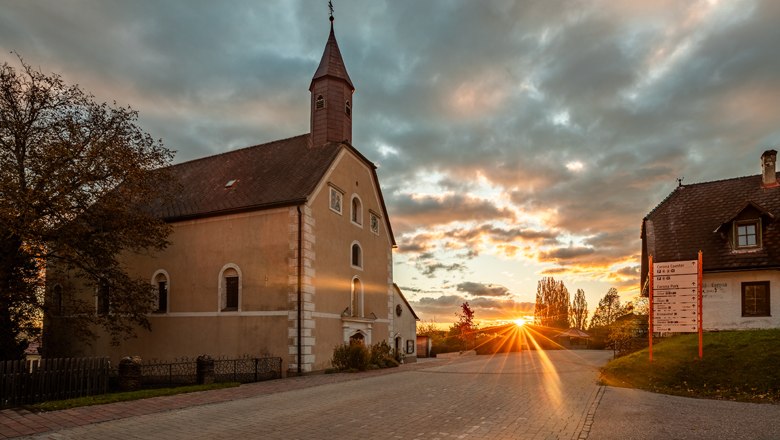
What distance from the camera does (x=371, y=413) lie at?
10.6m

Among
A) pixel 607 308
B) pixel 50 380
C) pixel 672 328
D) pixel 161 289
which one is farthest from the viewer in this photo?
pixel 607 308

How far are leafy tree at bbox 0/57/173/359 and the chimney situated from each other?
2789 cm

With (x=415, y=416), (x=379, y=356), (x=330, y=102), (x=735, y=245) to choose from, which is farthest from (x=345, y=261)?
(x=735, y=245)

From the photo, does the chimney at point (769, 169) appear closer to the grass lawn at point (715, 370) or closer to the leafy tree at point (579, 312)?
the grass lawn at point (715, 370)

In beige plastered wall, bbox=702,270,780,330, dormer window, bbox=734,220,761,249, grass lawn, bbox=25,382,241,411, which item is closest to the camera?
grass lawn, bbox=25,382,241,411

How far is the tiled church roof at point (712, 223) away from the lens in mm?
22766

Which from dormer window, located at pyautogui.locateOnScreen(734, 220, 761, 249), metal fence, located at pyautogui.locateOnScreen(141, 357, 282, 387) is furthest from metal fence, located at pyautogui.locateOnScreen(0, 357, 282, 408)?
dormer window, located at pyautogui.locateOnScreen(734, 220, 761, 249)

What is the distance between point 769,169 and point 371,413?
24665mm

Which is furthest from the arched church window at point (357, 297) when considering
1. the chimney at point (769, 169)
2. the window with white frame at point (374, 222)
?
the chimney at point (769, 169)

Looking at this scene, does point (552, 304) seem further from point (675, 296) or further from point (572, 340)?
point (675, 296)

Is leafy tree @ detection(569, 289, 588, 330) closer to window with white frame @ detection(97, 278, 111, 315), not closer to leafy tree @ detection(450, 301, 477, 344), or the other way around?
leafy tree @ detection(450, 301, 477, 344)

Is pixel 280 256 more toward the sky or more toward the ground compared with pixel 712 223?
more toward the ground

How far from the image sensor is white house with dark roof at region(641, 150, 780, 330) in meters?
22.4

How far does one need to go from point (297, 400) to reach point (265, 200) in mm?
11773
